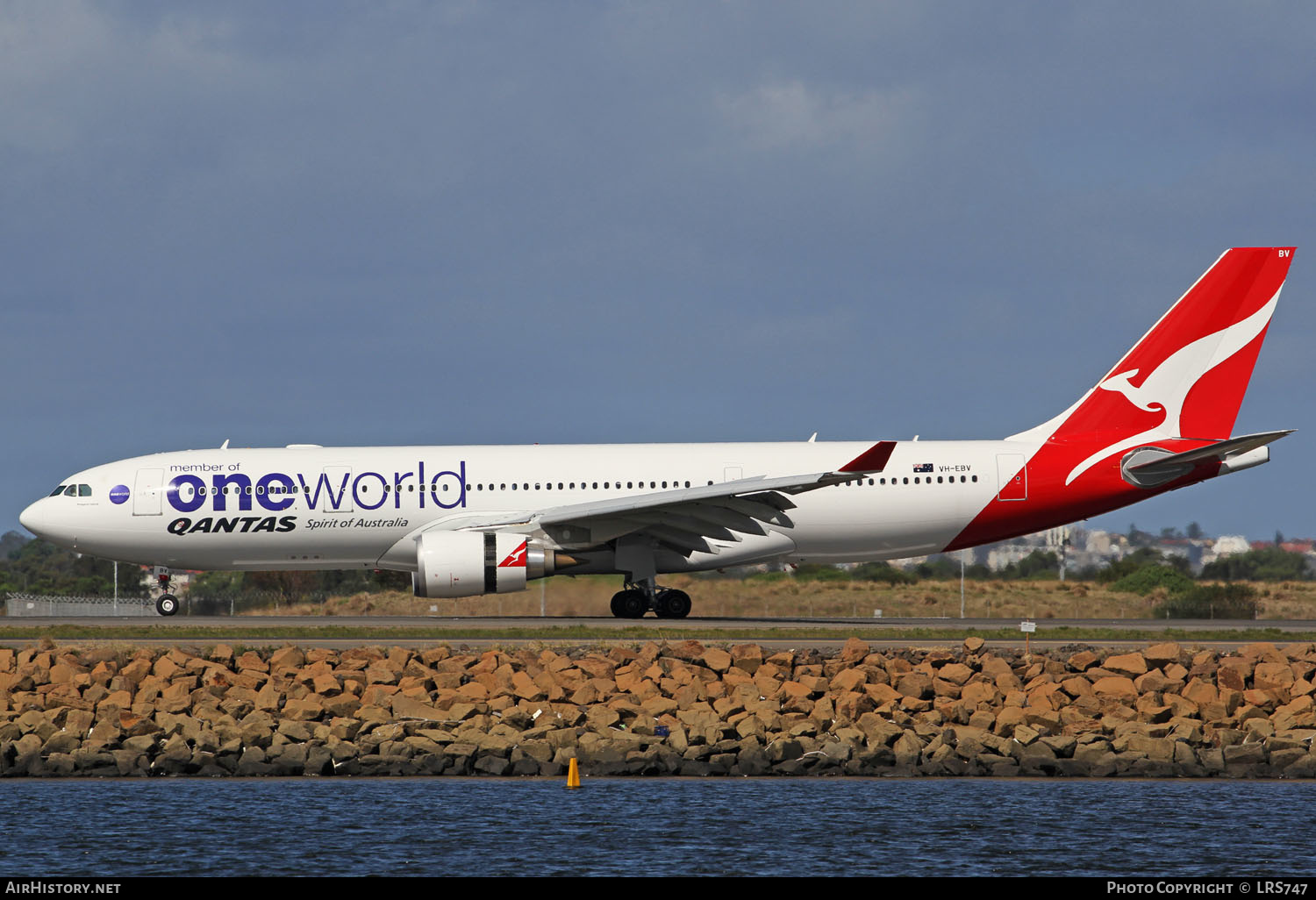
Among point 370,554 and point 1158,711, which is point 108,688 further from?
point 1158,711

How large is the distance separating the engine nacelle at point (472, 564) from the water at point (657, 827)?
33.0 ft

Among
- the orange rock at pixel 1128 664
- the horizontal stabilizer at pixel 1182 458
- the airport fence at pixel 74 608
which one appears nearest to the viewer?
the orange rock at pixel 1128 664

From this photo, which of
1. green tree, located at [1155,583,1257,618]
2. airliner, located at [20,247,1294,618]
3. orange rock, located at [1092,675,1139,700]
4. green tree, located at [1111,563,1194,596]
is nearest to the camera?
orange rock, located at [1092,675,1139,700]

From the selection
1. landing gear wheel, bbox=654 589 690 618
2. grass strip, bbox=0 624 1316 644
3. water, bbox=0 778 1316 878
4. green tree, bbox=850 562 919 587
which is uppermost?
green tree, bbox=850 562 919 587

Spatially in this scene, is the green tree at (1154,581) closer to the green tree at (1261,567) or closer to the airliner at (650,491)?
the green tree at (1261,567)

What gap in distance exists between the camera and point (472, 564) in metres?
26.8

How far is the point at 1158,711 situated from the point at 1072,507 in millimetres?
11690

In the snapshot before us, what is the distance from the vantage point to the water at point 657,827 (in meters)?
12.5

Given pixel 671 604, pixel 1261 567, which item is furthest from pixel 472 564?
pixel 1261 567

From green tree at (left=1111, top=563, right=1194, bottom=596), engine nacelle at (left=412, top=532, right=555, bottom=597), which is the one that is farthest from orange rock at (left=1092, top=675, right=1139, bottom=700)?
green tree at (left=1111, top=563, right=1194, bottom=596)

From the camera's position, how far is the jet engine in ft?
88.0

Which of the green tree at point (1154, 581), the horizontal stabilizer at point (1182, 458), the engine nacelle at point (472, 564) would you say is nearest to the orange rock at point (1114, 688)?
the horizontal stabilizer at point (1182, 458)

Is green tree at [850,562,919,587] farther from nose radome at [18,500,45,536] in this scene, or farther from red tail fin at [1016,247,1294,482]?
nose radome at [18,500,45,536]

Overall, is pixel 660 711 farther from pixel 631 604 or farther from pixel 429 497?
pixel 429 497
